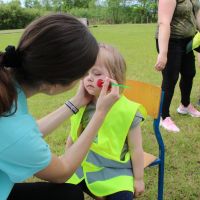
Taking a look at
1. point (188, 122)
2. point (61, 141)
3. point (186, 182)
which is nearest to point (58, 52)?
point (186, 182)

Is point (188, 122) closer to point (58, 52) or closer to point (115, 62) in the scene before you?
point (115, 62)

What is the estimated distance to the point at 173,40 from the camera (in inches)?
143

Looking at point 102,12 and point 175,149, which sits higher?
point 175,149

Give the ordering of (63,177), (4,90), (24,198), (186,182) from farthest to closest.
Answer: (186,182)
(24,198)
(63,177)
(4,90)

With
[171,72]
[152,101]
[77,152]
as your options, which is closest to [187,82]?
[171,72]

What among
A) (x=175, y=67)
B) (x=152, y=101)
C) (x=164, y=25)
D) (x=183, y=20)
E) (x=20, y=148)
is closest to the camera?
(x=20, y=148)

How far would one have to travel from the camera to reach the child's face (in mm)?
2049

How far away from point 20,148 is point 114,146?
0.75 meters

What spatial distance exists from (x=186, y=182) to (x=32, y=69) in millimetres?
1805

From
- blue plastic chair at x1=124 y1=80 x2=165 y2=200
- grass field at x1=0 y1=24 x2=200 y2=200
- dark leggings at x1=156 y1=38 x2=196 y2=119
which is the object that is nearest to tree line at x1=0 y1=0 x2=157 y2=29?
grass field at x1=0 y1=24 x2=200 y2=200

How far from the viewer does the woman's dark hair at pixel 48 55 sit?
4.89 feet

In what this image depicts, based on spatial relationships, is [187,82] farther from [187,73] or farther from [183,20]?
[183,20]

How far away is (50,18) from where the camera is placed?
61.2 inches

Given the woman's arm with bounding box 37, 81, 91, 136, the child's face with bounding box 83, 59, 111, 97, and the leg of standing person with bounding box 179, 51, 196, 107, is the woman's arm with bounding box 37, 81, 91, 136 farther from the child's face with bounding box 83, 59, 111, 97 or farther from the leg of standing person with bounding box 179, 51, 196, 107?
the leg of standing person with bounding box 179, 51, 196, 107
